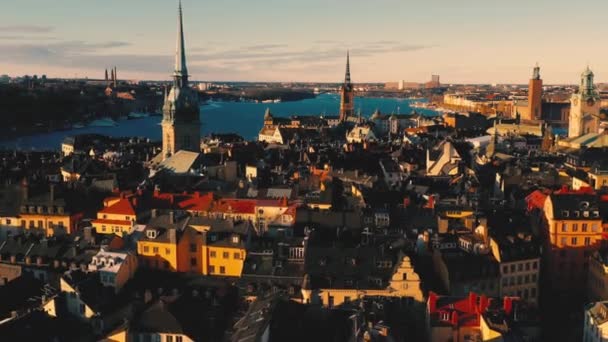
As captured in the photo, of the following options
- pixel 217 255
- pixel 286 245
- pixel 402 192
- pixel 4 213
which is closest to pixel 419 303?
pixel 286 245

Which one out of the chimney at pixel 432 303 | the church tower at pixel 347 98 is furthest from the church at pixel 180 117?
the church tower at pixel 347 98

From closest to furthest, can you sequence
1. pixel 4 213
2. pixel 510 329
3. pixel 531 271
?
pixel 510 329, pixel 531 271, pixel 4 213

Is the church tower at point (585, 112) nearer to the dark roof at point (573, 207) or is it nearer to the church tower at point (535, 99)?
the church tower at point (535, 99)

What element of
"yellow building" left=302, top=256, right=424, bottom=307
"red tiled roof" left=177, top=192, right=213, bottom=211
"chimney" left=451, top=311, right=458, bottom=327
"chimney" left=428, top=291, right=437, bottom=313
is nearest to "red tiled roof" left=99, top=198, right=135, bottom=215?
"red tiled roof" left=177, top=192, right=213, bottom=211

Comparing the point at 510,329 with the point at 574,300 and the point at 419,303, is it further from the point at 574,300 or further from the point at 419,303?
the point at 574,300

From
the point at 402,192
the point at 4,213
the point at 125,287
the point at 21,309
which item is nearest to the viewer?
the point at 21,309

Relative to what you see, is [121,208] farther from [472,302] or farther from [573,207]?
[573,207]

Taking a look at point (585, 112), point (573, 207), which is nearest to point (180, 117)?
point (573, 207)
